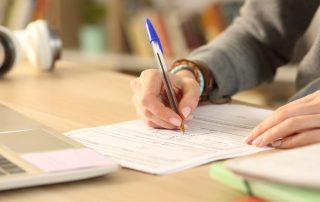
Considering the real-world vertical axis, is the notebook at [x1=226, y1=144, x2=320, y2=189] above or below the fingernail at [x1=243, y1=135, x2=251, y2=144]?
above

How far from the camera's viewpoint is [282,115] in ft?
2.83

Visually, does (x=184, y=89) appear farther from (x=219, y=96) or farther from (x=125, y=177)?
(x=125, y=177)

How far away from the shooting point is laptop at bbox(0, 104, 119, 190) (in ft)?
2.20

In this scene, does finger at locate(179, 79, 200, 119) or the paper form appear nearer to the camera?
the paper form

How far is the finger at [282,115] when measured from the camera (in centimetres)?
86

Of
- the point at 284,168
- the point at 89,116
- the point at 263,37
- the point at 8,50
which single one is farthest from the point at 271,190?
the point at 8,50

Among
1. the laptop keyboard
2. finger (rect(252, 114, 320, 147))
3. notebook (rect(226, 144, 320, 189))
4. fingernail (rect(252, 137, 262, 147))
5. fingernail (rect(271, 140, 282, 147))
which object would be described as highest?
the laptop keyboard

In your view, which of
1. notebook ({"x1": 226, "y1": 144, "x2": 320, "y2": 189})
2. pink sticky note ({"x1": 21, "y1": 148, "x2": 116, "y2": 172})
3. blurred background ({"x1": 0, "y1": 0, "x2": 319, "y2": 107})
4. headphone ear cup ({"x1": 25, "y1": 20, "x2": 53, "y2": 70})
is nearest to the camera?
notebook ({"x1": 226, "y1": 144, "x2": 320, "y2": 189})

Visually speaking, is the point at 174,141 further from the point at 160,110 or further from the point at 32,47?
the point at 32,47

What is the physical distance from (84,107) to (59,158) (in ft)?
1.35

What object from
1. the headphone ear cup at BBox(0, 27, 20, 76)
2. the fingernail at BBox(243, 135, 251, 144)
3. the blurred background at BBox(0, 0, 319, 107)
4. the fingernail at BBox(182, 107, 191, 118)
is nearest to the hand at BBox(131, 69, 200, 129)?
the fingernail at BBox(182, 107, 191, 118)

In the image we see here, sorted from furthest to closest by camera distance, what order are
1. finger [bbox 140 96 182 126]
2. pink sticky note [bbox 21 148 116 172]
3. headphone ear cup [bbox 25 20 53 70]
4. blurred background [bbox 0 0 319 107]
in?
blurred background [bbox 0 0 319 107], headphone ear cup [bbox 25 20 53 70], finger [bbox 140 96 182 126], pink sticky note [bbox 21 148 116 172]

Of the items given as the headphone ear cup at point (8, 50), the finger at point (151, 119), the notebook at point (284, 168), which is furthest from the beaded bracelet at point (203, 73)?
the notebook at point (284, 168)

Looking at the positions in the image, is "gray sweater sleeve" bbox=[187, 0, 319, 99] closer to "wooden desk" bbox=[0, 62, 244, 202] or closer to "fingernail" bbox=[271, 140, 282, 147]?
"wooden desk" bbox=[0, 62, 244, 202]
